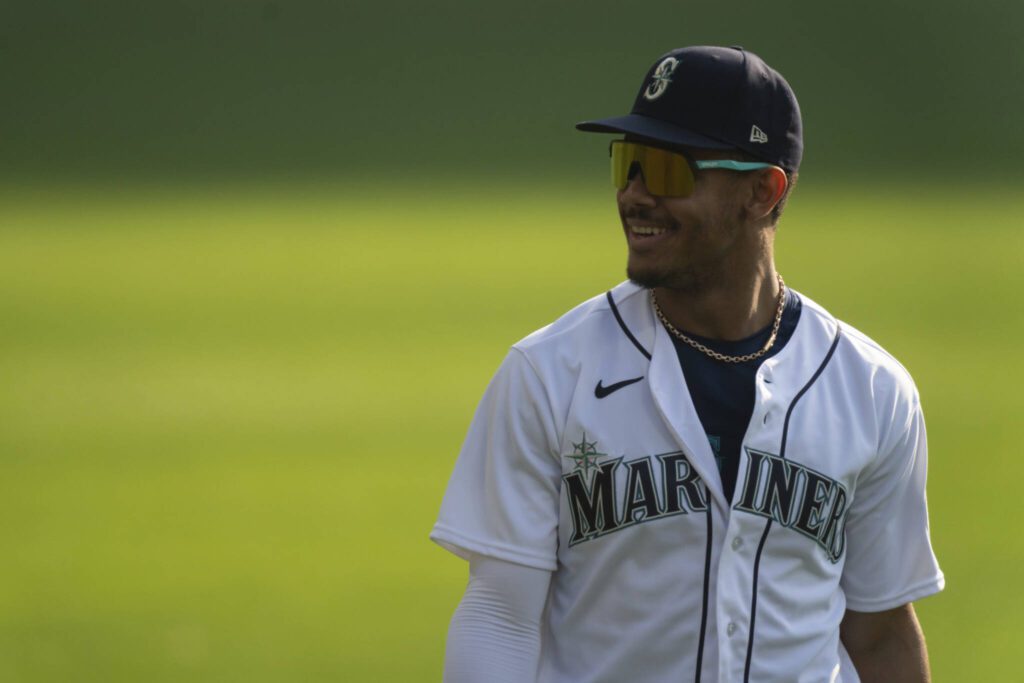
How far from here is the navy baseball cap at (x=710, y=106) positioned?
1911 millimetres

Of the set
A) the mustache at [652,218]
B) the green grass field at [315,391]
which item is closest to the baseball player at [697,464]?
the mustache at [652,218]

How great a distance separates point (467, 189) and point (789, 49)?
1561mm

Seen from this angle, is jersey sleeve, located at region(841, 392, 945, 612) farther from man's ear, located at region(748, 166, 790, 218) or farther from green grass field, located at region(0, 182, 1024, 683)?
green grass field, located at region(0, 182, 1024, 683)

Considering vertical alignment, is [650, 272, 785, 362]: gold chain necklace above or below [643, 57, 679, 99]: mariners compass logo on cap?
below

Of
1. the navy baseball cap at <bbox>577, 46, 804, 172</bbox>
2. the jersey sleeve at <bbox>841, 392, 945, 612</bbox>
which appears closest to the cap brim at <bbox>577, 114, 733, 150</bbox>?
the navy baseball cap at <bbox>577, 46, 804, 172</bbox>

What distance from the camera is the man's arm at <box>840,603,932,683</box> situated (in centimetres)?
200

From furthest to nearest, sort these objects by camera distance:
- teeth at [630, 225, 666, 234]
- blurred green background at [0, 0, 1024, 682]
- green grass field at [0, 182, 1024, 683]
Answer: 1. blurred green background at [0, 0, 1024, 682]
2. green grass field at [0, 182, 1024, 683]
3. teeth at [630, 225, 666, 234]

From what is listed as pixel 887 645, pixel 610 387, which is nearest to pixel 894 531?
pixel 887 645

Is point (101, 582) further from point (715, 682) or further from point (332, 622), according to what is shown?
point (715, 682)

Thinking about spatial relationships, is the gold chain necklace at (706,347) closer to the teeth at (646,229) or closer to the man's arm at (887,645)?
the teeth at (646,229)

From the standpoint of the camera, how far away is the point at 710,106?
1916 mm

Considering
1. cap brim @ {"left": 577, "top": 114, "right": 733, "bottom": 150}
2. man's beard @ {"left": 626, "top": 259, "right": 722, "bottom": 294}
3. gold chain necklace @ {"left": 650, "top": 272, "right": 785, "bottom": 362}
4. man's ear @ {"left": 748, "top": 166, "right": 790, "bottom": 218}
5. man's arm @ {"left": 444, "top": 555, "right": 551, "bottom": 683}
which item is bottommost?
man's arm @ {"left": 444, "top": 555, "right": 551, "bottom": 683}

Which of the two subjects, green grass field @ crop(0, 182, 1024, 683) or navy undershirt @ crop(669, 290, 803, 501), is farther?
green grass field @ crop(0, 182, 1024, 683)

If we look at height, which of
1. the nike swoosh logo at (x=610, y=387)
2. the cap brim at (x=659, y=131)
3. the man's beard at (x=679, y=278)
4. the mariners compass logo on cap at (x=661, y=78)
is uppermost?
the mariners compass logo on cap at (x=661, y=78)
